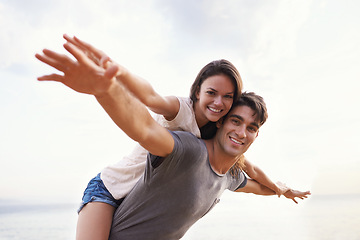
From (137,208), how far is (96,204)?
307mm

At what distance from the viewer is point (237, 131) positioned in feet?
9.49

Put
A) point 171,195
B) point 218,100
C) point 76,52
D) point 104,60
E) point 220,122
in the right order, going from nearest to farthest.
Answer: point 76,52 → point 104,60 → point 171,195 → point 218,100 → point 220,122

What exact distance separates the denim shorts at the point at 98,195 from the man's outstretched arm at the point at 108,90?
836mm

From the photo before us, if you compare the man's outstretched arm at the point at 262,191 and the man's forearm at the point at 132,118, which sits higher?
the man's forearm at the point at 132,118

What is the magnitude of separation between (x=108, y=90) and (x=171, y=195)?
115 cm

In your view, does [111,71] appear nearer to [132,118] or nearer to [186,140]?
[132,118]

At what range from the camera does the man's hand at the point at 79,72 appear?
62.4 inches

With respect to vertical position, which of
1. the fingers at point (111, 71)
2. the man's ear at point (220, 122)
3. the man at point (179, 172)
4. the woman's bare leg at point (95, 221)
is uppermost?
the man's ear at point (220, 122)

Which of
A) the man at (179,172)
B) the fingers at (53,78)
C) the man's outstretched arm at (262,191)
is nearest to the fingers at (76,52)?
the fingers at (53,78)

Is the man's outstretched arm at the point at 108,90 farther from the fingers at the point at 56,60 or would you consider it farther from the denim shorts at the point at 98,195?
the denim shorts at the point at 98,195

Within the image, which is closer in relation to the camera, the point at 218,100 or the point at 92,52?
the point at 92,52

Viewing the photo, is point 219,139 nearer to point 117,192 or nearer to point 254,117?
point 254,117

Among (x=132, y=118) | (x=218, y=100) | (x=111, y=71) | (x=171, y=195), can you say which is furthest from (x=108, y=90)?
(x=218, y=100)

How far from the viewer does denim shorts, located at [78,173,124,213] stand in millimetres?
2828
